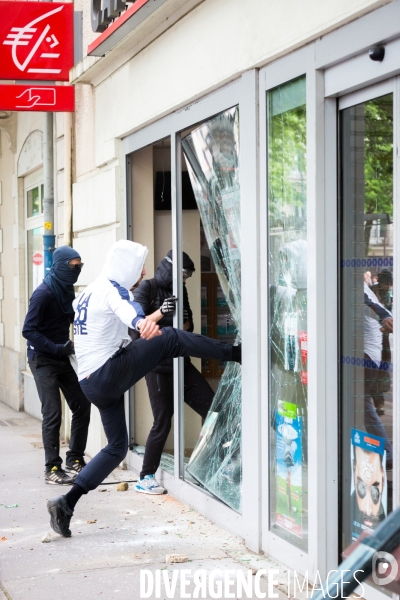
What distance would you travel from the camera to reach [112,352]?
17.0 feet

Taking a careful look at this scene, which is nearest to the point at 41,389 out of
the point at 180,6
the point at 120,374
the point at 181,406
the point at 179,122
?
the point at 181,406

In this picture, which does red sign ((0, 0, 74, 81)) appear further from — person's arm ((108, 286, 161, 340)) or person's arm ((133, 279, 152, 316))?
person's arm ((108, 286, 161, 340))

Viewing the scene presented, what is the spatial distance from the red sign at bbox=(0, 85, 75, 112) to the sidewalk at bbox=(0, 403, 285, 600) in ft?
11.4

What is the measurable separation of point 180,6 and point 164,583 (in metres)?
3.68

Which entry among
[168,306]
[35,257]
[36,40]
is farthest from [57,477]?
[35,257]

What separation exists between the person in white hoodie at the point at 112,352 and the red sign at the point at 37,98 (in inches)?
129

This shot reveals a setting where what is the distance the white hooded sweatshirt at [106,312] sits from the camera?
5.17m

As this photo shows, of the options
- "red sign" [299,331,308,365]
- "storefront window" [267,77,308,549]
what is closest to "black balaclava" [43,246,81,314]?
"storefront window" [267,77,308,549]

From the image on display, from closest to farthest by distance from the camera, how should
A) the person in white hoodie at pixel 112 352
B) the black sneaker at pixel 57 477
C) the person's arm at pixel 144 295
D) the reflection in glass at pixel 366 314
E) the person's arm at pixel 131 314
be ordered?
the reflection in glass at pixel 366 314
the person's arm at pixel 131 314
the person in white hoodie at pixel 112 352
the person's arm at pixel 144 295
the black sneaker at pixel 57 477

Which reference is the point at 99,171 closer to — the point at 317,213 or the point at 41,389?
the point at 41,389

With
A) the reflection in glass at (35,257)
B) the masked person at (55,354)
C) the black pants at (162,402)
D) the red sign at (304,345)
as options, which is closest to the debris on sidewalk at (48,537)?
the black pants at (162,402)

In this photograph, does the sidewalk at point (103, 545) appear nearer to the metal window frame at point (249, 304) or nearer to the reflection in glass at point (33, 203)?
the metal window frame at point (249, 304)

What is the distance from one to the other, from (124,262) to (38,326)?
6.07 feet

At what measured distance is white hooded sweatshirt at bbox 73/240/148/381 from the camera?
17.0 feet
